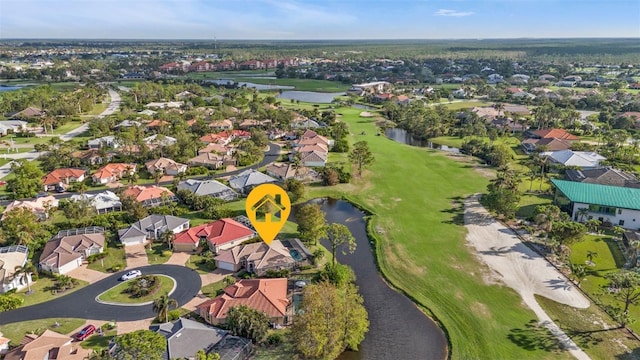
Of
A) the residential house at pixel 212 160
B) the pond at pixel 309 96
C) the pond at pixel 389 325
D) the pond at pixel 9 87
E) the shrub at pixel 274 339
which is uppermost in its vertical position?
the pond at pixel 9 87

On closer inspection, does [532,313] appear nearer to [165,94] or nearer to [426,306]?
[426,306]

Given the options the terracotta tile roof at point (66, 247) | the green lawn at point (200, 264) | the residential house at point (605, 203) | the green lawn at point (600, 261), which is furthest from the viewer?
the residential house at point (605, 203)

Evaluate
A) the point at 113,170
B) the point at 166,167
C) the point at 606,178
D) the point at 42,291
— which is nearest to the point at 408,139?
the point at 606,178

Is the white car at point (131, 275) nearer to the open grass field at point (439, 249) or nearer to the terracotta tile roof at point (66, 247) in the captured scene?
the terracotta tile roof at point (66, 247)

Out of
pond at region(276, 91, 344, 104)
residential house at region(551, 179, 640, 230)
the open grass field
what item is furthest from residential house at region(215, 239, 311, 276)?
pond at region(276, 91, 344, 104)

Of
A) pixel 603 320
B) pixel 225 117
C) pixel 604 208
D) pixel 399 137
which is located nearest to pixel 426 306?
pixel 603 320

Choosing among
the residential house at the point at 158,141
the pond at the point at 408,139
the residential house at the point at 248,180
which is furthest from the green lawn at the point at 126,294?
the pond at the point at 408,139
